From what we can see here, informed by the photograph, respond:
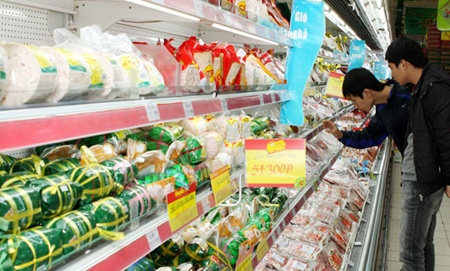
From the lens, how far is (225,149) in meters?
1.90

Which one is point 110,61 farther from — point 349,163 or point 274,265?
point 349,163

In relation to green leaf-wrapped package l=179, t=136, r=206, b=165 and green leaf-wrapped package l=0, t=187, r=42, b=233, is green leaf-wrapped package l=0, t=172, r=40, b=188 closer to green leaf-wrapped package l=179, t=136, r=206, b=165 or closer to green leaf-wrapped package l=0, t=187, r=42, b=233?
green leaf-wrapped package l=0, t=187, r=42, b=233

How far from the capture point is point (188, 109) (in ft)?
4.73

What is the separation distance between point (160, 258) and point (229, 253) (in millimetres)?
347

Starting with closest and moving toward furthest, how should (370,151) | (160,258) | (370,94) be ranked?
(160,258), (370,94), (370,151)

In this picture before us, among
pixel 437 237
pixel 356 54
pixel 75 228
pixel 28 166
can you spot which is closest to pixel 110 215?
pixel 75 228

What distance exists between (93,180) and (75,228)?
0.15 metres

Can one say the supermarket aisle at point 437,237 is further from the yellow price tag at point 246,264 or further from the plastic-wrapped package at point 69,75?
the plastic-wrapped package at point 69,75

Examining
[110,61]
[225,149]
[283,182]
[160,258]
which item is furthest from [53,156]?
[283,182]

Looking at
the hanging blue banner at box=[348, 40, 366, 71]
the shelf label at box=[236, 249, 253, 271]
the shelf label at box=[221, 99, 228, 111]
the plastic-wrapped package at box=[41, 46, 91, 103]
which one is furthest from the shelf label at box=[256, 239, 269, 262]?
the hanging blue banner at box=[348, 40, 366, 71]

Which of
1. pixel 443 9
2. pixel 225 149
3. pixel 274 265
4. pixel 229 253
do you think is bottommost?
pixel 274 265

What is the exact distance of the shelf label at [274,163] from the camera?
1866mm

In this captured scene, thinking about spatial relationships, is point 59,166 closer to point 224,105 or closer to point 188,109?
point 188,109

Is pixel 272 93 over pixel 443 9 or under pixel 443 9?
under
